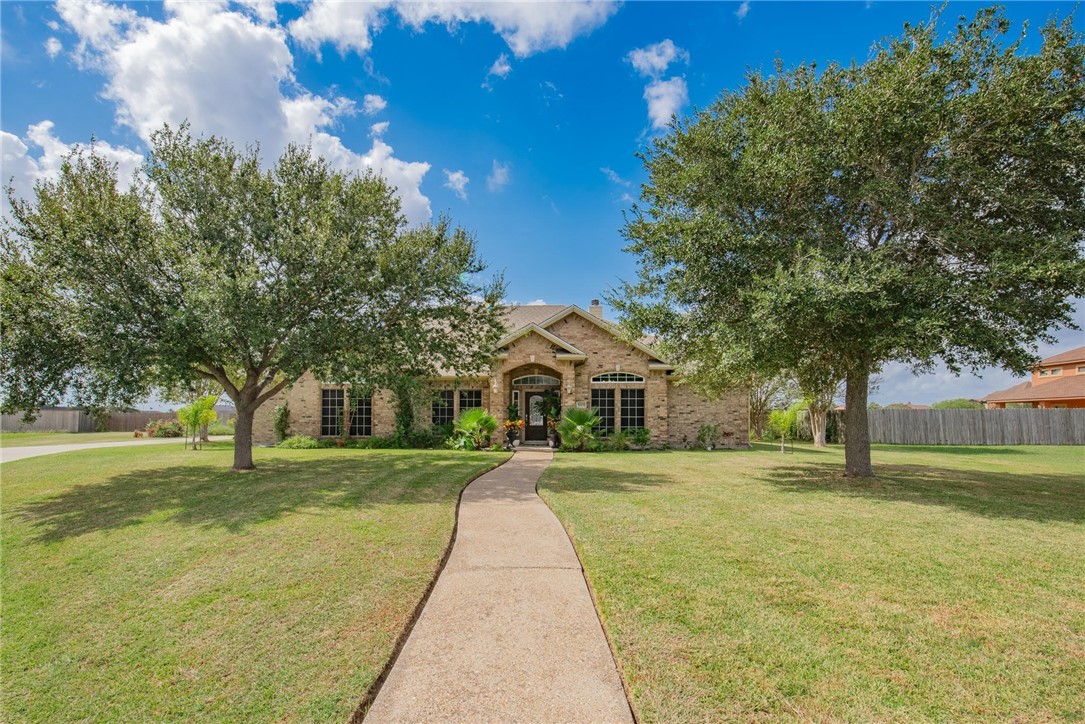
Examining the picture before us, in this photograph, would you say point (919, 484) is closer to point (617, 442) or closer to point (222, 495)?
point (617, 442)

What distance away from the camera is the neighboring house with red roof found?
31.1 meters

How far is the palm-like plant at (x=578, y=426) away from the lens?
19.0 meters

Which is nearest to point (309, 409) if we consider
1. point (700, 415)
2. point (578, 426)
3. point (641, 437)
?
point (578, 426)

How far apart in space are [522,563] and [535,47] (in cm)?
1246

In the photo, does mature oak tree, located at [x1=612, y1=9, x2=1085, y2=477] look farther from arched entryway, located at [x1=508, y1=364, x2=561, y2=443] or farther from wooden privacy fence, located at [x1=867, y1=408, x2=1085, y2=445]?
wooden privacy fence, located at [x1=867, y1=408, x2=1085, y2=445]

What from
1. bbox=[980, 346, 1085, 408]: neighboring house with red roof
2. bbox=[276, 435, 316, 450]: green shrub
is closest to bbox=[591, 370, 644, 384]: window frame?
bbox=[276, 435, 316, 450]: green shrub

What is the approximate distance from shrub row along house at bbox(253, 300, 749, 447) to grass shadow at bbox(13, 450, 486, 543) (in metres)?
7.85

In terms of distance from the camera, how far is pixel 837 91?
10742mm

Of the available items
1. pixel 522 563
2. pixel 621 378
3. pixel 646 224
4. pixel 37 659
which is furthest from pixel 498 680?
pixel 621 378

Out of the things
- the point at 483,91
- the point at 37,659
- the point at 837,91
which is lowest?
the point at 37,659

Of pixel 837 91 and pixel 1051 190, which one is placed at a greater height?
pixel 837 91

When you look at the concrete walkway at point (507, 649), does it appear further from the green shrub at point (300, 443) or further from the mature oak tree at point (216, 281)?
the green shrub at point (300, 443)

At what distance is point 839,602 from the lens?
4664 millimetres

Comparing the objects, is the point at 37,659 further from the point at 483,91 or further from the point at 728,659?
the point at 483,91
